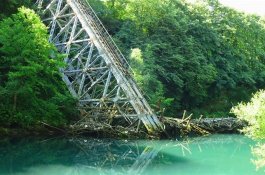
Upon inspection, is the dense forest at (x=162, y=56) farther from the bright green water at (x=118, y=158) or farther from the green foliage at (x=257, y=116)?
the green foliage at (x=257, y=116)

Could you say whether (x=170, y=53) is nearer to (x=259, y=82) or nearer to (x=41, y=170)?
(x=259, y=82)

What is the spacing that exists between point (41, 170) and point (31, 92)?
6517 mm

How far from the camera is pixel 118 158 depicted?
15.8 metres

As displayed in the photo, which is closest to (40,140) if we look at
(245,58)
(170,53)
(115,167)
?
(115,167)

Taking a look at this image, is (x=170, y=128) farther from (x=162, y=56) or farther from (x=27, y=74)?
(x=27, y=74)

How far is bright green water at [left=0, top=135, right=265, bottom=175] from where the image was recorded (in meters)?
13.0

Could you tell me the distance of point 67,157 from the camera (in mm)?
14859

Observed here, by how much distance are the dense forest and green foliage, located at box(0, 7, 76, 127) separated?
4 cm

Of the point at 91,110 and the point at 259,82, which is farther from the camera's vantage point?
the point at 259,82

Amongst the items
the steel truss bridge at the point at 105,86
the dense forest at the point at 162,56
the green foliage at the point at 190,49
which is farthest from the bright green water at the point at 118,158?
the green foliage at the point at 190,49

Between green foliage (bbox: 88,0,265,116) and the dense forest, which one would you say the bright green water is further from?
green foliage (bbox: 88,0,265,116)

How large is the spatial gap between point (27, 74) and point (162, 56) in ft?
46.7

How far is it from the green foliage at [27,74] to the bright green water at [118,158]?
1330 millimetres

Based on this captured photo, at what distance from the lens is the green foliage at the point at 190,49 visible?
29.4 meters
